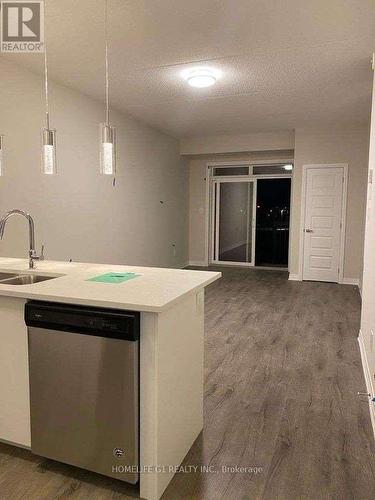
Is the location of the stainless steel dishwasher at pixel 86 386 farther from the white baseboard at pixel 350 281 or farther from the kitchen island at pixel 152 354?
the white baseboard at pixel 350 281

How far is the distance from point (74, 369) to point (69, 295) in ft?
1.13

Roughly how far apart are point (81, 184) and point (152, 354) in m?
3.41

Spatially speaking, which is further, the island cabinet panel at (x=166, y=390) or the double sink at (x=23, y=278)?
the double sink at (x=23, y=278)

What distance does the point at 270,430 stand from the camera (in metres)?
2.16

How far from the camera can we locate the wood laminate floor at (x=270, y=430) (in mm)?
1699

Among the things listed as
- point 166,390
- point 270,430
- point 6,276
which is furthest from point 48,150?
point 270,430

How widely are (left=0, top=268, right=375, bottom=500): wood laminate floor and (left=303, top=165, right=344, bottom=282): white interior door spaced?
2.52 m

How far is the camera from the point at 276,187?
26.3 feet

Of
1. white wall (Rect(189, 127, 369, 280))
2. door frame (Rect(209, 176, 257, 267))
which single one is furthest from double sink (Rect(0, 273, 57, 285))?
door frame (Rect(209, 176, 257, 267))

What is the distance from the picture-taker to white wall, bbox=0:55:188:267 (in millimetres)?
3582

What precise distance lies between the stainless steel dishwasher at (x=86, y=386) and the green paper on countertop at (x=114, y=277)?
40 cm

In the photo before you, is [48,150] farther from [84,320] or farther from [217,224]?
[217,224]

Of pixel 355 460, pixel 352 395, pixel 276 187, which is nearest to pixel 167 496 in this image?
pixel 355 460

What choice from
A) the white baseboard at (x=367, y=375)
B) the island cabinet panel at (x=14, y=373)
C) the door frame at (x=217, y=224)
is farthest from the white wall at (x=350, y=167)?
the island cabinet panel at (x=14, y=373)
